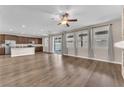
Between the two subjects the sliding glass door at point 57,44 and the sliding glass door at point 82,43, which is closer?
the sliding glass door at point 82,43

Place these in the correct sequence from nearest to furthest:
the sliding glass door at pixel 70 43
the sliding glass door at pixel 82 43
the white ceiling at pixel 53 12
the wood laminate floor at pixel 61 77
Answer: the wood laminate floor at pixel 61 77
the white ceiling at pixel 53 12
the sliding glass door at pixel 82 43
the sliding glass door at pixel 70 43

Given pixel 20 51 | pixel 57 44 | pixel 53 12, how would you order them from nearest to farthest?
pixel 53 12 < pixel 20 51 < pixel 57 44

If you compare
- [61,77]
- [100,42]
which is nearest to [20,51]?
[100,42]

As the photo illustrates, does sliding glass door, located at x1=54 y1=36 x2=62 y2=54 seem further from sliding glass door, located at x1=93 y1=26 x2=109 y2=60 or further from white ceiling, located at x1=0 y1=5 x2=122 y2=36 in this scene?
white ceiling, located at x1=0 y1=5 x2=122 y2=36

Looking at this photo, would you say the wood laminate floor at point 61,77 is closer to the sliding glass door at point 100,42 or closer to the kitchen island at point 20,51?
the sliding glass door at point 100,42

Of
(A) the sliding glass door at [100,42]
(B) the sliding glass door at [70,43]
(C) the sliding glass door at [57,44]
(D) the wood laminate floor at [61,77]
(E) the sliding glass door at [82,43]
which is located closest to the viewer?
(D) the wood laminate floor at [61,77]

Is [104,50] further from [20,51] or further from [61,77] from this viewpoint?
[20,51]

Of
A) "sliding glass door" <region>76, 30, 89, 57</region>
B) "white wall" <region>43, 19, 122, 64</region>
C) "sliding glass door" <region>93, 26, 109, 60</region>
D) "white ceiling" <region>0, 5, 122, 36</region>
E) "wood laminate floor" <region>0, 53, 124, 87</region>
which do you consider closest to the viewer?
"wood laminate floor" <region>0, 53, 124, 87</region>

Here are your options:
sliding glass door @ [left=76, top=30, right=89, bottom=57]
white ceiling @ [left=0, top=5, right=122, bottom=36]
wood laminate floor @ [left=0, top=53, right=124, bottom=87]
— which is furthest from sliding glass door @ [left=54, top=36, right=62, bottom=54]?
wood laminate floor @ [left=0, top=53, right=124, bottom=87]

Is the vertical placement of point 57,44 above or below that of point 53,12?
below

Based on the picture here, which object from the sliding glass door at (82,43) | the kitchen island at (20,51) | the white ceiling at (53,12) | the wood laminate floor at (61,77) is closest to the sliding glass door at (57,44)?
the kitchen island at (20,51)

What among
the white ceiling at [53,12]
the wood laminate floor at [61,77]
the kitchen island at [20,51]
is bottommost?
the wood laminate floor at [61,77]
